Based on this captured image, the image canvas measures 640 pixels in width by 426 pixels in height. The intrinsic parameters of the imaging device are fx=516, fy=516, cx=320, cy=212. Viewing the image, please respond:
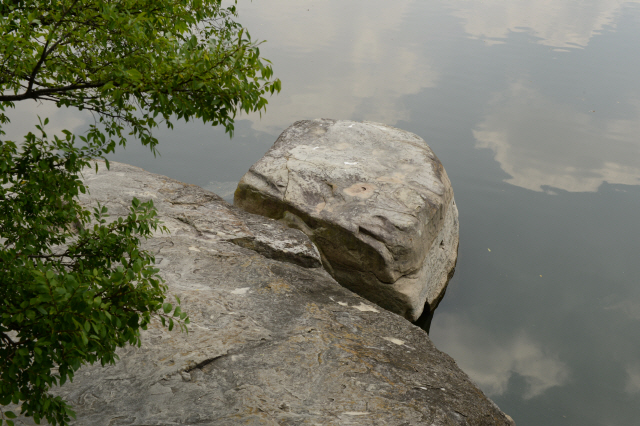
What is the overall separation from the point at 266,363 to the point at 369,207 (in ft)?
7.92

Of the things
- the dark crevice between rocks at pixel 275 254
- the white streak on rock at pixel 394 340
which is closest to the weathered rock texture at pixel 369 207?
the dark crevice between rocks at pixel 275 254

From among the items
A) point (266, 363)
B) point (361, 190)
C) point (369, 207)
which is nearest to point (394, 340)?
point (266, 363)

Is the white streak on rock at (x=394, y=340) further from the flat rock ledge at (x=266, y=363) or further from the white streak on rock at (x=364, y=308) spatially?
the white streak on rock at (x=364, y=308)

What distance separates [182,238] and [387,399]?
2254mm

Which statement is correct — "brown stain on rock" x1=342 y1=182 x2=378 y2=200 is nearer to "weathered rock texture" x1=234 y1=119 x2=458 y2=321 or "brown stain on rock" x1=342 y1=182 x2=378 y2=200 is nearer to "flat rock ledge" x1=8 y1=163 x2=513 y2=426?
"weathered rock texture" x1=234 y1=119 x2=458 y2=321

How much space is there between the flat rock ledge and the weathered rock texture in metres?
0.74

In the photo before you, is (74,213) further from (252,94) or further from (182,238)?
(182,238)

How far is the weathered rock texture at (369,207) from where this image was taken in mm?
4973

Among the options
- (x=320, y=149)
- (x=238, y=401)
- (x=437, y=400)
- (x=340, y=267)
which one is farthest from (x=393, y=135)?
(x=238, y=401)

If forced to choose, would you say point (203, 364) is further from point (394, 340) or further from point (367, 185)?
point (367, 185)

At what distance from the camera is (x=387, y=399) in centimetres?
295

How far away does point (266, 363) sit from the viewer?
10.1 feet

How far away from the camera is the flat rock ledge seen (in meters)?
2.75

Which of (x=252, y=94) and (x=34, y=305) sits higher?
(x=252, y=94)
